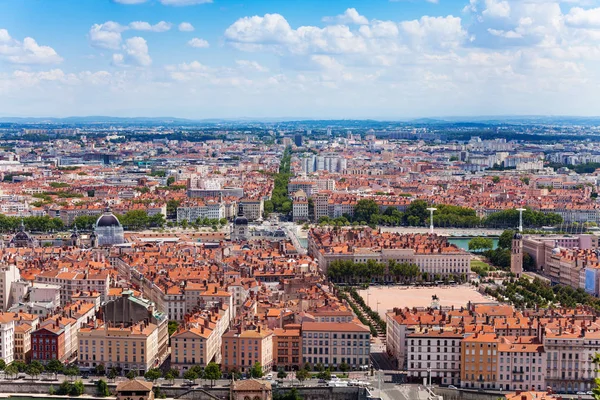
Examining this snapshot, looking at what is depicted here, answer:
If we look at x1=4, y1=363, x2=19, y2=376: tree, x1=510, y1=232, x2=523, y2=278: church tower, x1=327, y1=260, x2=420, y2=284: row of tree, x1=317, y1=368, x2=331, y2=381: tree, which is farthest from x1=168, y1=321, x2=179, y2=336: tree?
x1=510, y1=232, x2=523, y2=278: church tower

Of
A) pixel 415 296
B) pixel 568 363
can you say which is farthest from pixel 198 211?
pixel 568 363

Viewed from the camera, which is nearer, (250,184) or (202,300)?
(202,300)

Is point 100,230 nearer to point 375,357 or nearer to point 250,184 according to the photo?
point 375,357

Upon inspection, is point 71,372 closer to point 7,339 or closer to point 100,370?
point 100,370

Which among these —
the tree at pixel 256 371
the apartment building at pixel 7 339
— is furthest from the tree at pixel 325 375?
the apartment building at pixel 7 339

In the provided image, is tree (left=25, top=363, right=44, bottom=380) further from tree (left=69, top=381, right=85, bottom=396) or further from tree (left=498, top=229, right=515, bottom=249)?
tree (left=498, top=229, right=515, bottom=249)

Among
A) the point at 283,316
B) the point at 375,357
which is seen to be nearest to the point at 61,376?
the point at 283,316

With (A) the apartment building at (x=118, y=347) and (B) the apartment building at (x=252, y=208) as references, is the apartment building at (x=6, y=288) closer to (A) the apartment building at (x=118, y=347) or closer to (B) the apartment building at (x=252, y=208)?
(A) the apartment building at (x=118, y=347)
